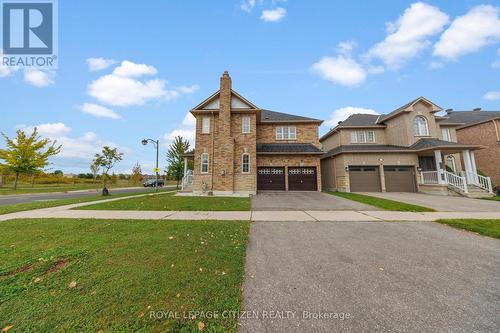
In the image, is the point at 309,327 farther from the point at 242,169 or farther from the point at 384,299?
the point at 242,169

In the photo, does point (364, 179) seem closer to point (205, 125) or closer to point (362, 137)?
point (362, 137)

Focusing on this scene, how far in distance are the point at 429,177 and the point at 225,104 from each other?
19684mm

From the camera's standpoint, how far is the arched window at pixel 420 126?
61.1 feet

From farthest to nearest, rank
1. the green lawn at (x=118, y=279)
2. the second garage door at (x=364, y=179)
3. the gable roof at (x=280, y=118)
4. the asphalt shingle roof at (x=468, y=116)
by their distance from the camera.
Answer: the asphalt shingle roof at (x=468, y=116) < the gable roof at (x=280, y=118) < the second garage door at (x=364, y=179) < the green lawn at (x=118, y=279)

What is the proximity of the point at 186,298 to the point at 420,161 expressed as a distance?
77.7ft

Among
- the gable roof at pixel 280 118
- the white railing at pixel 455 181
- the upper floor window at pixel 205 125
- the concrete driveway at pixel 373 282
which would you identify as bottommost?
the concrete driveway at pixel 373 282

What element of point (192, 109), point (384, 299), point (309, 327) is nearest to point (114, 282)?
point (309, 327)

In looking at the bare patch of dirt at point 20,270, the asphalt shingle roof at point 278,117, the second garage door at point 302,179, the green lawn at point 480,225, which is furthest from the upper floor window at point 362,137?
the bare patch of dirt at point 20,270

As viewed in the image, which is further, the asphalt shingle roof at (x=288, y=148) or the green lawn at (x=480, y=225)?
the asphalt shingle roof at (x=288, y=148)

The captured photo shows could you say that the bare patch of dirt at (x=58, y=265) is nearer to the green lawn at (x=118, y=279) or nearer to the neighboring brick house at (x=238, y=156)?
the green lawn at (x=118, y=279)

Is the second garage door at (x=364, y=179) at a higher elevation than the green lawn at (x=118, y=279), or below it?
higher

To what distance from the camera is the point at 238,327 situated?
2.04m

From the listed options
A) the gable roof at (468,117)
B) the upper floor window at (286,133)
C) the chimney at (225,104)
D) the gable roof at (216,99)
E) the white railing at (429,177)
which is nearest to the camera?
the chimney at (225,104)

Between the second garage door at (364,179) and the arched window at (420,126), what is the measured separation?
6078mm
